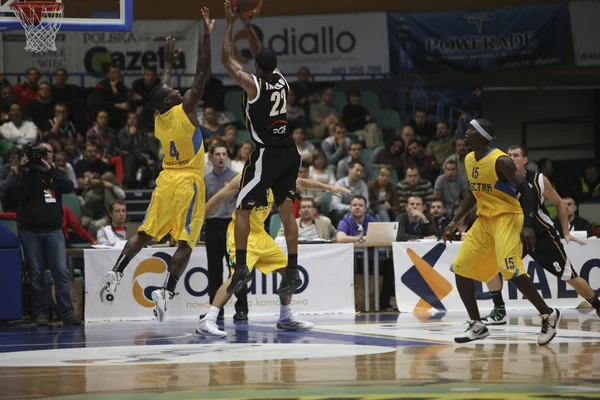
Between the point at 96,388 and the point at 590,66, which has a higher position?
the point at 590,66

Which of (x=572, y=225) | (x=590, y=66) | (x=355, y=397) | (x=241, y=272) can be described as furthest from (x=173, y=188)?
(x=590, y=66)

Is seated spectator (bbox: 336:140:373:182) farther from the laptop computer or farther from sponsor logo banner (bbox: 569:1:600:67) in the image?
sponsor logo banner (bbox: 569:1:600:67)

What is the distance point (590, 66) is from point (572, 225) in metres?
6.60

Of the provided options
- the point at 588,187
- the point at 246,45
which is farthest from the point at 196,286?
the point at 588,187

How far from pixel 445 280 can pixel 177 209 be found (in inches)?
183

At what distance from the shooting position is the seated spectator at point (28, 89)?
17.9 meters

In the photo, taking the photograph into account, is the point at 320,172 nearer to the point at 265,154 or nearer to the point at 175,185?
the point at 175,185

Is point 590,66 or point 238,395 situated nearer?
point 238,395

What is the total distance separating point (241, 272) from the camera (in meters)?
9.68

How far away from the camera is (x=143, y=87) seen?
61.1ft

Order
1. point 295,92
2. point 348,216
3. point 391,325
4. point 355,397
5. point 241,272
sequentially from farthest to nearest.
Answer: point 295,92 → point 348,216 → point 391,325 → point 241,272 → point 355,397

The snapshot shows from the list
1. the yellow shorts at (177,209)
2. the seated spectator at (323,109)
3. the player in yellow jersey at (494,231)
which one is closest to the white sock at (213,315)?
the yellow shorts at (177,209)

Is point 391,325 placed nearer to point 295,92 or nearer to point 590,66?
point 295,92

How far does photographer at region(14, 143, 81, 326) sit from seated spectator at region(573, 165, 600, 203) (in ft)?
33.3
